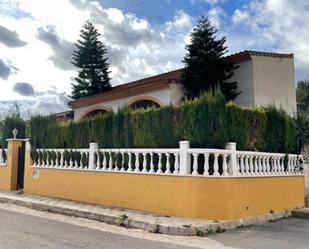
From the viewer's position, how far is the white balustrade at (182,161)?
298 inches

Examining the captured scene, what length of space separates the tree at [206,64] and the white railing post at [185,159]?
8.88 m

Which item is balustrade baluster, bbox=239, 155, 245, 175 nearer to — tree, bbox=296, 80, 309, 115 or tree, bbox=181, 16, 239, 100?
tree, bbox=181, 16, 239, 100

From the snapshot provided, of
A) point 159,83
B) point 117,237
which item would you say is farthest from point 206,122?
point 159,83

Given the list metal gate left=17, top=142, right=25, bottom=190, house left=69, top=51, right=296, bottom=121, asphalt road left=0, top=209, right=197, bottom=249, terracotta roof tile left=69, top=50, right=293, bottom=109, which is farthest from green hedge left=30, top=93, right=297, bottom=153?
terracotta roof tile left=69, top=50, right=293, bottom=109

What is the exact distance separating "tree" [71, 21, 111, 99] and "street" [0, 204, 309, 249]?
22.9 meters

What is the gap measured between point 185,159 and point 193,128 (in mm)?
735

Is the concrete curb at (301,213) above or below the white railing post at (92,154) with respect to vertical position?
below

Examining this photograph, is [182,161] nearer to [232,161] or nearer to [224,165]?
[224,165]

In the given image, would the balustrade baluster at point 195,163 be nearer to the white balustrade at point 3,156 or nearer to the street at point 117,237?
the street at point 117,237

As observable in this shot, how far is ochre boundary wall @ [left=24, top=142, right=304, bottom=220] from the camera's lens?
23.9 ft

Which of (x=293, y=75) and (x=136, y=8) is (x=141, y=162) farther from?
(x=293, y=75)

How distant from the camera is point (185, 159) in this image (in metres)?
7.59

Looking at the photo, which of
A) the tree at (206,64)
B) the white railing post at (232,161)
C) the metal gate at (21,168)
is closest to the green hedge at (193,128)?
the white railing post at (232,161)

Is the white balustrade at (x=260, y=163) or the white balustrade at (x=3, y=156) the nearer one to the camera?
the white balustrade at (x=260, y=163)
